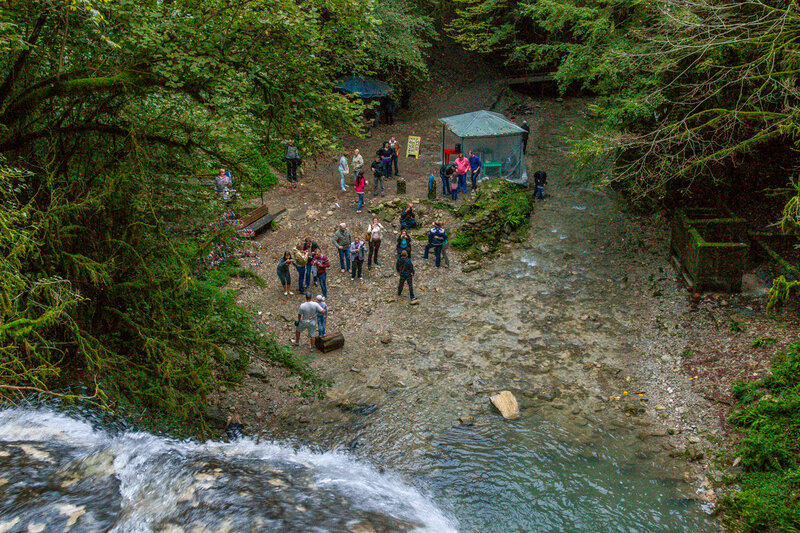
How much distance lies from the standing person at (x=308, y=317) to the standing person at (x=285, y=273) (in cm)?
193

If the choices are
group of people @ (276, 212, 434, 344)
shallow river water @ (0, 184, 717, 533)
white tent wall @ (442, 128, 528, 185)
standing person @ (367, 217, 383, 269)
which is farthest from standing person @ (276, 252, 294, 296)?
white tent wall @ (442, 128, 528, 185)

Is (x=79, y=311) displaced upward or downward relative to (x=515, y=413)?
upward

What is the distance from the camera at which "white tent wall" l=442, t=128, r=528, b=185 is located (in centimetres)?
1895

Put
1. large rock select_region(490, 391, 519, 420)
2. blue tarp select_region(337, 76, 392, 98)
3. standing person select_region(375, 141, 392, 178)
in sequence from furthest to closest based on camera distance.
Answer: blue tarp select_region(337, 76, 392, 98)
standing person select_region(375, 141, 392, 178)
large rock select_region(490, 391, 519, 420)

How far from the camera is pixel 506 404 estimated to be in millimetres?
10148

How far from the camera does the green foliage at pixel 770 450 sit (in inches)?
293

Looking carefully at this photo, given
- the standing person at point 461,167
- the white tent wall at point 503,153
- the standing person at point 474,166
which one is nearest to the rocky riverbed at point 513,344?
the standing person at point 461,167

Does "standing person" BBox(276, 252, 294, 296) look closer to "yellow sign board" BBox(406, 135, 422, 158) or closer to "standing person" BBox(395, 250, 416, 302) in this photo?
"standing person" BBox(395, 250, 416, 302)

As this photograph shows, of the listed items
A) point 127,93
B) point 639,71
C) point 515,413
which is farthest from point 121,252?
point 639,71

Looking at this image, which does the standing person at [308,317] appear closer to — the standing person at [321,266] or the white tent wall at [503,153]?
the standing person at [321,266]

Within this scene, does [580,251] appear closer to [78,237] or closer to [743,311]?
[743,311]

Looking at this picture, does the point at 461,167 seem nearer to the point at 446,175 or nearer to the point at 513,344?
the point at 446,175

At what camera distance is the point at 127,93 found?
25.6 feet

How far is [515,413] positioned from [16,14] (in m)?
9.71
